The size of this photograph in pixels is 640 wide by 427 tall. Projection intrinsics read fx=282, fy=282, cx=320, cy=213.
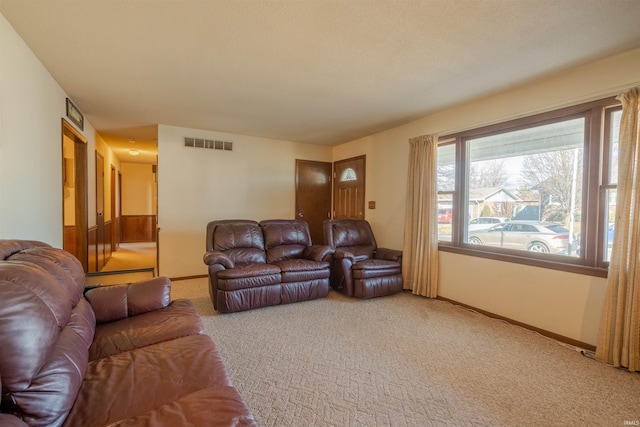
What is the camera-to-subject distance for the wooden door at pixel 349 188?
5.15 meters

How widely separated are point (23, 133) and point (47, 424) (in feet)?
7.51

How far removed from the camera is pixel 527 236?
293 cm

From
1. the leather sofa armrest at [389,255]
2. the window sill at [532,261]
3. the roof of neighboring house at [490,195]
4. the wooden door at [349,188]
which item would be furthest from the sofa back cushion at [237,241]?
the roof of neighboring house at [490,195]

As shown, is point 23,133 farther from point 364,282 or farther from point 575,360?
point 575,360

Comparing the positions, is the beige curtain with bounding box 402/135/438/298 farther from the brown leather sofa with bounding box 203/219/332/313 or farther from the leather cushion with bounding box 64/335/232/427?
the leather cushion with bounding box 64/335/232/427

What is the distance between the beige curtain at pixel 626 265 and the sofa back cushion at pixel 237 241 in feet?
11.3

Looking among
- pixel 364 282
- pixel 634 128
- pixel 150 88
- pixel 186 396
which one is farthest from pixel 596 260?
pixel 150 88

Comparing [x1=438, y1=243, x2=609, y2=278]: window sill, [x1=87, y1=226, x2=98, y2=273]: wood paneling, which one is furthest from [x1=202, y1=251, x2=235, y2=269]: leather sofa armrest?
[x1=438, y1=243, x2=609, y2=278]: window sill

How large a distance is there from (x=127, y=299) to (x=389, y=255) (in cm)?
316

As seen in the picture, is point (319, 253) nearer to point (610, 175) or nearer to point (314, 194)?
point (314, 194)

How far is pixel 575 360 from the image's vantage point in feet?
7.33

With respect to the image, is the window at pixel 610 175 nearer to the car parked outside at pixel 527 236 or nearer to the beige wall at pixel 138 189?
the car parked outside at pixel 527 236

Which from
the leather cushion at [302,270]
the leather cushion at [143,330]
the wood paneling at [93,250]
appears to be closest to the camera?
the leather cushion at [143,330]

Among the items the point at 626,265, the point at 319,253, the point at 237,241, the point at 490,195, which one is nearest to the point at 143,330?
the point at 237,241
